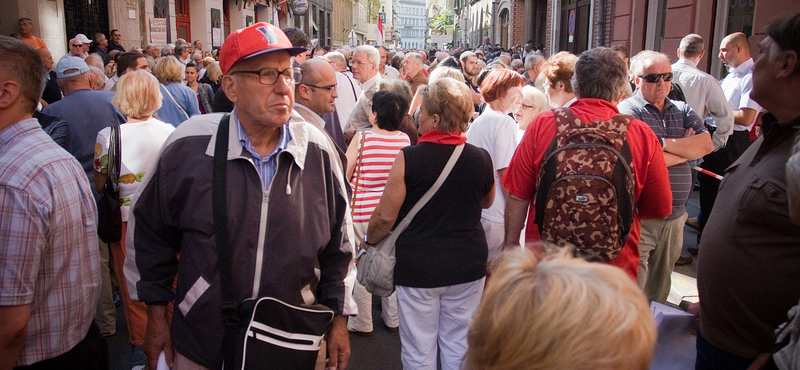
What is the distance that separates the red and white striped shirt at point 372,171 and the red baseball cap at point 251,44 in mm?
1974

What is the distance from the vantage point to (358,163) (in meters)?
4.11

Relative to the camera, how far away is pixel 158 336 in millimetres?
2176

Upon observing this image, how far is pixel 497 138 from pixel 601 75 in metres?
1.15

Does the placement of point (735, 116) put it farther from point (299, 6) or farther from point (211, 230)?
point (299, 6)

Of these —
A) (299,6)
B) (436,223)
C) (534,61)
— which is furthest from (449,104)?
(299,6)

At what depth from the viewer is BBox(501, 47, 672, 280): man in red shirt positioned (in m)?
2.85

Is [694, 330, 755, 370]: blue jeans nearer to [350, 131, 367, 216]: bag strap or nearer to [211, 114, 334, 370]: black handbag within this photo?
[211, 114, 334, 370]: black handbag

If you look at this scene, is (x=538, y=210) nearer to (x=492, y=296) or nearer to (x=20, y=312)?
(x=492, y=296)

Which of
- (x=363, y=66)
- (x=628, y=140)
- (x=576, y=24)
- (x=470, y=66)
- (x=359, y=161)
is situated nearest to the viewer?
(x=628, y=140)

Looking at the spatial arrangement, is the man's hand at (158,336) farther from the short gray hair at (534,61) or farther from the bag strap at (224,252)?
the short gray hair at (534,61)

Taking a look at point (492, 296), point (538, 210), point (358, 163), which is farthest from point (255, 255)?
point (358, 163)

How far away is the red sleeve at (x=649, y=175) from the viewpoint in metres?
2.84

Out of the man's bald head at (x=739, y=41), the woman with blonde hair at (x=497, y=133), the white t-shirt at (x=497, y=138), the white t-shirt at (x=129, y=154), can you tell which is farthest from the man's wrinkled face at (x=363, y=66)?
the man's bald head at (x=739, y=41)

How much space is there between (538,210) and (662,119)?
1.38 meters
